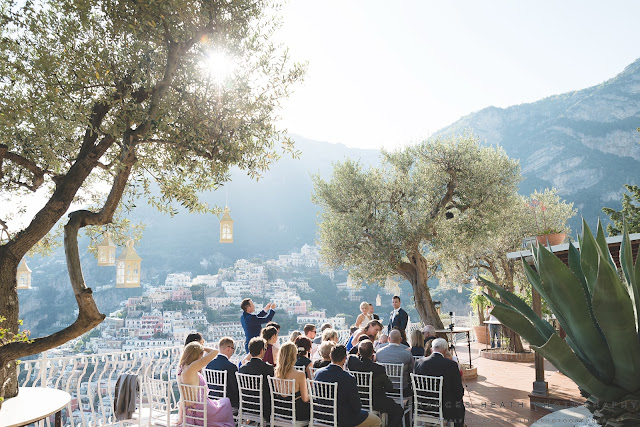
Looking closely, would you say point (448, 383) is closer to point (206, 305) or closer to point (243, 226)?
point (206, 305)

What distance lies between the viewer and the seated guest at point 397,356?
535 cm

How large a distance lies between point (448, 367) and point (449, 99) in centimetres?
4125

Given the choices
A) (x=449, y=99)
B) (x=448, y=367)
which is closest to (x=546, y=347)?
(x=448, y=367)

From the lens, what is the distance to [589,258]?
7.17 feet

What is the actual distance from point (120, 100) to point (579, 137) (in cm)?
8222

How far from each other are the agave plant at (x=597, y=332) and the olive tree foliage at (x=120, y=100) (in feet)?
10.1

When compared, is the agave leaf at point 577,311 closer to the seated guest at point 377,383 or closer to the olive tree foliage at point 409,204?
the seated guest at point 377,383

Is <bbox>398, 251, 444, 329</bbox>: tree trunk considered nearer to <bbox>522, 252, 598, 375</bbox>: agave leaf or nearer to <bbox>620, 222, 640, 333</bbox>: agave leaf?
<bbox>522, 252, 598, 375</bbox>: agave leaf

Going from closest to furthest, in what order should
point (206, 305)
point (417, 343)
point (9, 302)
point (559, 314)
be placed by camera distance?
point (559, 314)
point (9, 302)
point (417, 343)
point (206, 305)

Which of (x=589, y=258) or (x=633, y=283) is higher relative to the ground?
(x=589, y=258)

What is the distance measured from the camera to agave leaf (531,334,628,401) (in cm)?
160

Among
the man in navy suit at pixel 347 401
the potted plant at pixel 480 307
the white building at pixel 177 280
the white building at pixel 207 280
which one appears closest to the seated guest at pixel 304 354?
the man in navy suit at pixel 347 401

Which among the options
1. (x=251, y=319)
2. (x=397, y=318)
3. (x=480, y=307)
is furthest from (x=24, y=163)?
(x=480, y=307)

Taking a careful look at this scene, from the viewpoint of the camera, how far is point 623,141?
66.6 meters
